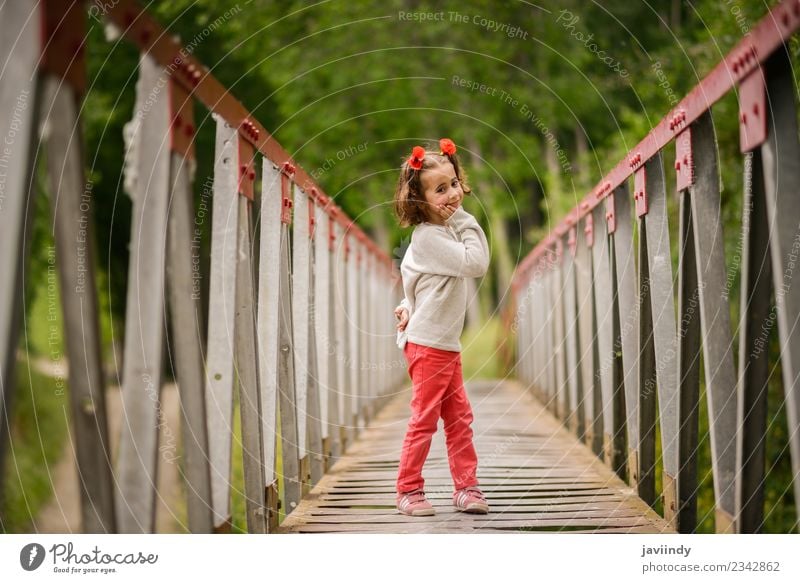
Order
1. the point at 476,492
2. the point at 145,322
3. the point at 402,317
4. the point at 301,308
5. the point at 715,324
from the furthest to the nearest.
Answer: the point at 301,308 < the point at 402,317 < the point at 476,492 < the point at 715,324 < the point at 145,322

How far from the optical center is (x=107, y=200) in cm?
1342

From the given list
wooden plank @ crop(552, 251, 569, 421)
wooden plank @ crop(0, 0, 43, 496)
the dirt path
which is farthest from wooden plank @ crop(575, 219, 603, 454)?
the dirt path

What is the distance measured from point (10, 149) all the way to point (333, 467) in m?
2.49

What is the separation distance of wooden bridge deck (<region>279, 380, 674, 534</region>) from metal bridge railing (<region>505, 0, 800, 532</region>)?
0.13m

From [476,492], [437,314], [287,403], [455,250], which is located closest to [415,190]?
[455,250]

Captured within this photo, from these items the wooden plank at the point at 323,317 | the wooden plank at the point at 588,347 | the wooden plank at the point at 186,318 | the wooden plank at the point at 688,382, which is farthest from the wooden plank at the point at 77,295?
the wooden plank at the point at 588,347

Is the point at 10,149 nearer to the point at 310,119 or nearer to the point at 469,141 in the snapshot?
the point at 310,119

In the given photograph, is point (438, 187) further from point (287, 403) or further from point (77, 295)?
point (77, 295)

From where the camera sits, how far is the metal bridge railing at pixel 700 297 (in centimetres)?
175

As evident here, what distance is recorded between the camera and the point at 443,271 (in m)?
2.69

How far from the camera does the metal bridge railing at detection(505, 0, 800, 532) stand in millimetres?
1749
